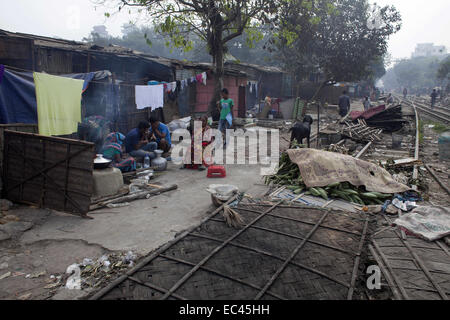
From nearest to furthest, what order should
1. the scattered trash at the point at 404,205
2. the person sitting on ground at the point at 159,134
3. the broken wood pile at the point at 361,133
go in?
the scattered trash at the point at 404,205, the person sitting on ground at the point at 159,134, the broken wood pile at the point at 361,133

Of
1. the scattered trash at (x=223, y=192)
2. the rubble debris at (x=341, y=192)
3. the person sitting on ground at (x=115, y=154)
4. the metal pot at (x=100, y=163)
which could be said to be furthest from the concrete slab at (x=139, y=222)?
the person sitting on ground at (x=115, y=154)

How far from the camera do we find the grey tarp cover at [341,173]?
20.0 feet

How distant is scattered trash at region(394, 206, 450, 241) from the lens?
4.32 m

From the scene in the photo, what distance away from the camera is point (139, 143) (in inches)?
307

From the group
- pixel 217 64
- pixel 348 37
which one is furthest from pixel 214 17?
pixel 348 37

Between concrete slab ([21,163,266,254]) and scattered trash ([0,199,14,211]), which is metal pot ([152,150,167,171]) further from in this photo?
scattered trash ([0,199,14,211])

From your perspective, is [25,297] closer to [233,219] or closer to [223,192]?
[233,219]

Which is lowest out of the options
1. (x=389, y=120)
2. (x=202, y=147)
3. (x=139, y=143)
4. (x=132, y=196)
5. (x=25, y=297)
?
(x=25, y=297)

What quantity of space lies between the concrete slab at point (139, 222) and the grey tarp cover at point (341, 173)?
1070 mm

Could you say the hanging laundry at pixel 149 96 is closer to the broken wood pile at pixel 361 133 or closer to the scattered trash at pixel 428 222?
the broken wood pile at pixel 361 133

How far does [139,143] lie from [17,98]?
268 centimetres

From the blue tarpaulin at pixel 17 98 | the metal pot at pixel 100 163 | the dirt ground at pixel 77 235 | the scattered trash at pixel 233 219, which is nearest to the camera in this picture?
the dirt ground at pixel 77 235

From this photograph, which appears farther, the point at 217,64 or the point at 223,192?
the point at 217,64
